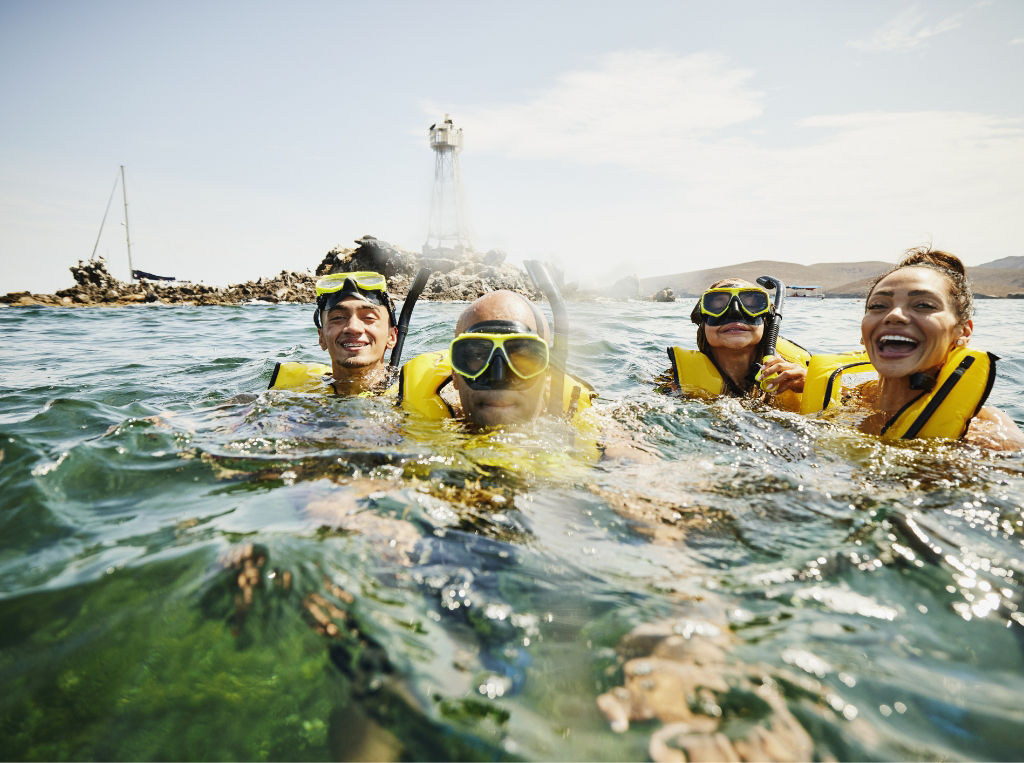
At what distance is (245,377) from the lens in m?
7.53

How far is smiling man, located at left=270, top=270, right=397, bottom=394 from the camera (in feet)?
16.3

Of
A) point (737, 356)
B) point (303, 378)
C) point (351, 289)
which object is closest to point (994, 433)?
point (737, 356)

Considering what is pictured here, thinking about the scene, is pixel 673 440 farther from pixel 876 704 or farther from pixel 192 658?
pixel 192 658

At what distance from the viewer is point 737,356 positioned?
18.8 ft

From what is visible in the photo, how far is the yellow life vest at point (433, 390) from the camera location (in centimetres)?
407

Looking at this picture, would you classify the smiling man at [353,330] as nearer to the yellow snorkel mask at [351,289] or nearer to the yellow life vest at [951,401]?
the yellow snorkel mask at [351,289]

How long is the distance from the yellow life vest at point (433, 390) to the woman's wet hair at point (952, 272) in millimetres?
2112

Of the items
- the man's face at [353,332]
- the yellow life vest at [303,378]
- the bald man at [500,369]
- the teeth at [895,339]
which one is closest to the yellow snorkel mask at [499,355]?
the bald man at [500,369]

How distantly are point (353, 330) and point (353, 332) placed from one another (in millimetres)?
18

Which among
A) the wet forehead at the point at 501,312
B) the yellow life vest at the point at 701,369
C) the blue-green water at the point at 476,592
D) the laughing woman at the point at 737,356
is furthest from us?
the yellow life vest at the point at 701,369

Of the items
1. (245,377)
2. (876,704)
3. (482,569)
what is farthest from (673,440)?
(245,377)

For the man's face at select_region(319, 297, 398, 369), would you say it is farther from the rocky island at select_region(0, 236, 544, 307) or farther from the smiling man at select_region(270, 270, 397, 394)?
the rocky island at select_region(0, 236, 544, 307)

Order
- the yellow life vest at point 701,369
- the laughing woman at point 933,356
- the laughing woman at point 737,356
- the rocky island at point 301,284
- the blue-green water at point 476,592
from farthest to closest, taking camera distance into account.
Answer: the rocky island at point 301,284
the yellow life vest at point 701,369
the laughing woman at point 737,356
the laughing woman at point 933,356
the blue-green water at point 476,592

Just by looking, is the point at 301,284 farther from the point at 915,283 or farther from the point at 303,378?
the point at 915,283
